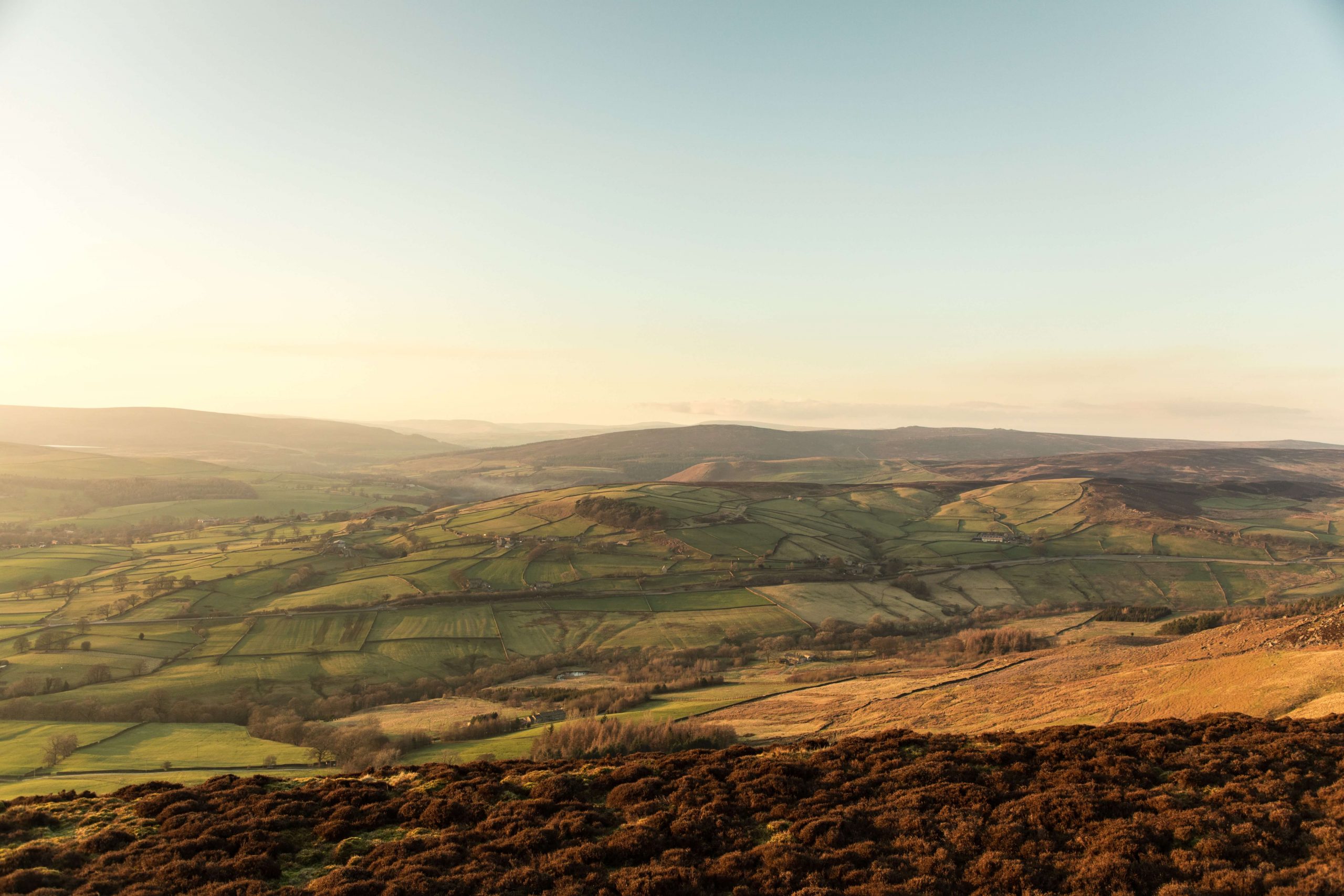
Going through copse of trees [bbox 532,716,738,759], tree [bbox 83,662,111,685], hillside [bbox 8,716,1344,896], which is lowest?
tree [bbox 83,662,111,685]

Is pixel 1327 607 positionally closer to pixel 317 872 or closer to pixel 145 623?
pixel 317 872

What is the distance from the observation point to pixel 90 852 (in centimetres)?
2189

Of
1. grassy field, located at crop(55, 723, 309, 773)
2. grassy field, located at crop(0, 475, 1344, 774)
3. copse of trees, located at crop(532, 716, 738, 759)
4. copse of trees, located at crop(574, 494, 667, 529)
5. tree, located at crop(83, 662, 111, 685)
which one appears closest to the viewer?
copse of trees, located at crop(532, 716, 738, 759)

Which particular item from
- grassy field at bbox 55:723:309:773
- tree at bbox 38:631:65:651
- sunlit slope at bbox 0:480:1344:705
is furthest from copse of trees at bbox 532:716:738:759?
tree at bbox 38:631:65:651

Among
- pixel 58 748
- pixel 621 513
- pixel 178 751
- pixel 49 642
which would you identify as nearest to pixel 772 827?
pixel 178 751

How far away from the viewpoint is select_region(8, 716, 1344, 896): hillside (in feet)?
60.6

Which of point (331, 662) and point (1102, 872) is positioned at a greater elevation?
point (1102, 872)

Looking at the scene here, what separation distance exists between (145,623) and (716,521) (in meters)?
110

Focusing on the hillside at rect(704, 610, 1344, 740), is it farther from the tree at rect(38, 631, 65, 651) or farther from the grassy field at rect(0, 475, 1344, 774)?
the tree at rect(38, 631, 65, 651)

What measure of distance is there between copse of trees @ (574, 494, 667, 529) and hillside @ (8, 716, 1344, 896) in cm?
11716

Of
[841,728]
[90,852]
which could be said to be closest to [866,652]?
[841,728]

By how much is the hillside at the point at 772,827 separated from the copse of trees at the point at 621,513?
117m

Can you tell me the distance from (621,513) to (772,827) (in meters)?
131

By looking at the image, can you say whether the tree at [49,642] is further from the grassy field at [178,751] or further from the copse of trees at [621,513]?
the copse of trees at [621,513]
